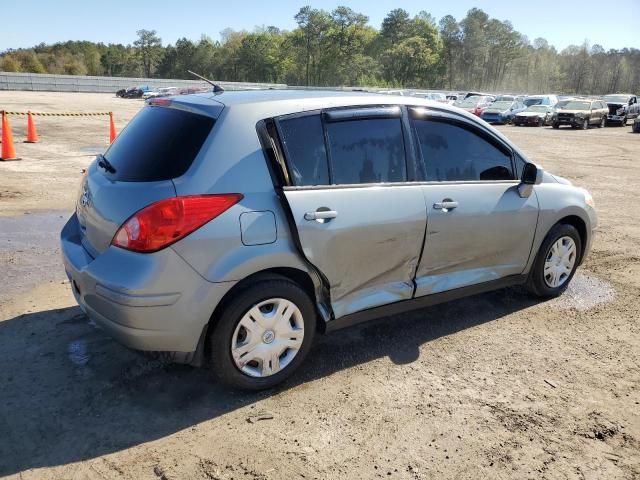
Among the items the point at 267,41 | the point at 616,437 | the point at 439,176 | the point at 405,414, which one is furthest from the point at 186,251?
the point at 267,41

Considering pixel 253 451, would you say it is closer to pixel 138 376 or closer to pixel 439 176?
pixel 138 376

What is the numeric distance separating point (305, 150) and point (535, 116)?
101 ft

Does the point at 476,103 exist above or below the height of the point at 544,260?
above

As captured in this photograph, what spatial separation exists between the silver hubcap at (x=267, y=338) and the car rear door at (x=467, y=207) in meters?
1.06

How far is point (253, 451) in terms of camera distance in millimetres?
2732

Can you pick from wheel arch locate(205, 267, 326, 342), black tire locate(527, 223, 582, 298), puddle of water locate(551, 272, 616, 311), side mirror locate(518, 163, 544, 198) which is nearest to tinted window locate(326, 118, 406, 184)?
wheel arch locate(205, 267, 326, 342)

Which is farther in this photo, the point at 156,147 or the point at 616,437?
the point at 156,147

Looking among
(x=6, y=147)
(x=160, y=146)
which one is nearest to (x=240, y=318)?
(x=160, y=146)

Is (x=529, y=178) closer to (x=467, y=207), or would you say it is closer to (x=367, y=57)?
(x=467, y=207)

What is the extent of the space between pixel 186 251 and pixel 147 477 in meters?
1.12

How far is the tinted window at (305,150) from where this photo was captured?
3221 millimetres

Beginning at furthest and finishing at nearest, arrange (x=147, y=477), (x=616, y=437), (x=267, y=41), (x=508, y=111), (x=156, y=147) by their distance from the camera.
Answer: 1. (x=267, y=41)
2. (x=508, y=111)
3. (x=156, y=147)
4. (x=616, y=437)
5. (x=147, y=477)

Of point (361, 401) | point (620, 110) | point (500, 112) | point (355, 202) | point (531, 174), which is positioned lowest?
point (361, 401)

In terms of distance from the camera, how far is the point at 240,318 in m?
3.04
